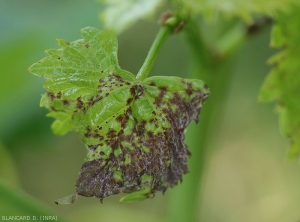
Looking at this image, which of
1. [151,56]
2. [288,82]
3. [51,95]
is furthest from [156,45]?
[288,82]

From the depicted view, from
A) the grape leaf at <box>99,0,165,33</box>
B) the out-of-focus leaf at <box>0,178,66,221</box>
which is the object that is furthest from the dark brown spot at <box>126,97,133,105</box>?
the out-of-focus leaf at <box>0,178,66,221</box>

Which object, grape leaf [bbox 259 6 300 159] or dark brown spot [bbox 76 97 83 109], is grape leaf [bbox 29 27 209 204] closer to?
dark brown spot [bbox 76 97 83 109]

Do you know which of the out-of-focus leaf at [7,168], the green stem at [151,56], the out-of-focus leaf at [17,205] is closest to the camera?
the green stem at [151,56]

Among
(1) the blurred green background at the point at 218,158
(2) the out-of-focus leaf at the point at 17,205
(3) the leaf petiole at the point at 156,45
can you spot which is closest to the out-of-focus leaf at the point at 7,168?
(1) the blurred green background at the point at 218,158

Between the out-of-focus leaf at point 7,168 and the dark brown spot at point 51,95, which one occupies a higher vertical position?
the dark brown spot at point 51,95

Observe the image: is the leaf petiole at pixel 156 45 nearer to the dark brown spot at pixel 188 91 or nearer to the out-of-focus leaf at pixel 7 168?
the dark brown spot at pixel 188 91

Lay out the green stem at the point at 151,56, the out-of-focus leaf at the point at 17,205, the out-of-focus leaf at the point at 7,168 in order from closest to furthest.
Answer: the green stem at the point at 151,56 → the out-of-focus leaf at the point at 17,205 → the out-of-focus leaf at the point at 7,168

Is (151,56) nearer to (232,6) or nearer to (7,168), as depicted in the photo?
(232,6)
